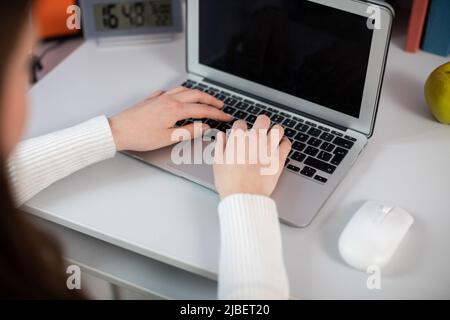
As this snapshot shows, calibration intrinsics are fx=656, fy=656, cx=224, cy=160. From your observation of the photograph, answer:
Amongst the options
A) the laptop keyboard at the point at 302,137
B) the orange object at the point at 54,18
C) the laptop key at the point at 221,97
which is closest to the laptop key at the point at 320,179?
the laptop keyboard at the point at 302,137

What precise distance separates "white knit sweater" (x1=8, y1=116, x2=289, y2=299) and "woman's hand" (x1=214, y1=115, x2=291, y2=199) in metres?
0.03

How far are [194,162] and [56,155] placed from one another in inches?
7.6

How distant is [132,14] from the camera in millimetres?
1196

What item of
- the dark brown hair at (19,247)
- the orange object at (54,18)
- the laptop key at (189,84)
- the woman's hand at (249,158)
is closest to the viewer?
the dark brown hair at (19,247)

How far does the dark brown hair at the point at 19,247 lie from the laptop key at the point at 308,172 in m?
0.37

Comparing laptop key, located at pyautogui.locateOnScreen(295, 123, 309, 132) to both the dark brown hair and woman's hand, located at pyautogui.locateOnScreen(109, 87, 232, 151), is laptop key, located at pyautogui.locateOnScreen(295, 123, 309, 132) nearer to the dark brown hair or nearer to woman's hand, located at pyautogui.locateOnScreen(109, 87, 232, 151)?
woman's hand, located at pyautogui.locateOnScreen(109, 87, 232, 151)

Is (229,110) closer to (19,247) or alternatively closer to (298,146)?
(298,146)

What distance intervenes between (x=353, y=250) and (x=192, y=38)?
47cm

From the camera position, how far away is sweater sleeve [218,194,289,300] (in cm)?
75

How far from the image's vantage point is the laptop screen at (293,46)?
93 cm

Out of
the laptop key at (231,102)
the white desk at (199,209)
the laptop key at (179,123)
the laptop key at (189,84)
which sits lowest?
the white desk at (199,209)

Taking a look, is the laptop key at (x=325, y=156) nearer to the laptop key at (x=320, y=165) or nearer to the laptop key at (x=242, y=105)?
the laptop key at (x=320, y=165)

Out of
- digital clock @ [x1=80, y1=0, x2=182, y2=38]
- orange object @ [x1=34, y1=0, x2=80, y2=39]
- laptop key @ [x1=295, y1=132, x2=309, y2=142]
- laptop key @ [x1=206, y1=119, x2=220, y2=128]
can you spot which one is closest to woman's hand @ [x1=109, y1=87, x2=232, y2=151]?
laptop key @ [x1=206, y1=119, x2=220, y2=128]
